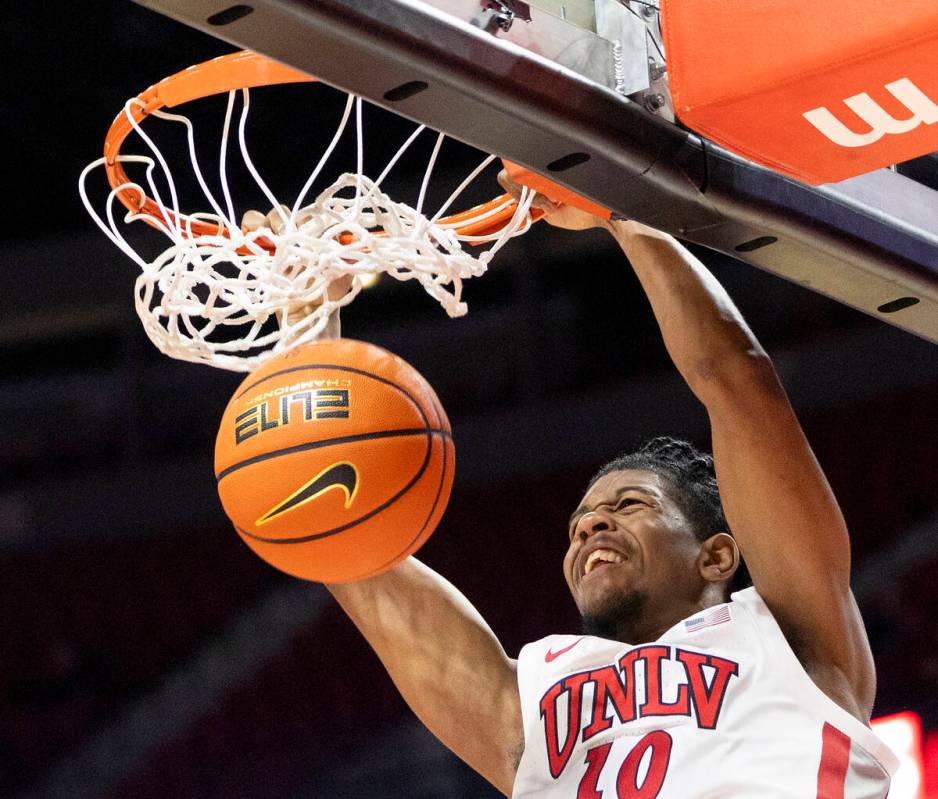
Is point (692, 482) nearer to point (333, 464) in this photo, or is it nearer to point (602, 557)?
point (602, 557)

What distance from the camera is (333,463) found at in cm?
203

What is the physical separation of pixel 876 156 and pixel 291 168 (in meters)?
6.47

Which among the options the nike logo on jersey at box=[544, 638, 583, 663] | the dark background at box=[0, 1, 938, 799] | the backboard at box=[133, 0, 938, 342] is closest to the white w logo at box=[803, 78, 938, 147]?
the backboard at box=[133, 0, 938, 342]

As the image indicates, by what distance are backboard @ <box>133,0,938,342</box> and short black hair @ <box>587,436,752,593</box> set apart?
0.55 metres

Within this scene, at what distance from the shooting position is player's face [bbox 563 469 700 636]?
2430mm

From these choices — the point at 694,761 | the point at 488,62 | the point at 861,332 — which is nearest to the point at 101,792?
the point at 861,332

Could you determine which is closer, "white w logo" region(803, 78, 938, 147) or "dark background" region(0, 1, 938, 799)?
"white w logo" region(803, 78, 938, 147)

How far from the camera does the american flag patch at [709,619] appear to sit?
7.42 feet

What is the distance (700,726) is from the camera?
2174mm

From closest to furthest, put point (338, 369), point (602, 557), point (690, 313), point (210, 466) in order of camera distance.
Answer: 1. point (338, 369)
2. point (690, 313)
3. point (602, 557)
4. point (210, 466)

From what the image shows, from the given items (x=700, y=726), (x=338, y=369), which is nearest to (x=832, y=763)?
(x=700, y=726)

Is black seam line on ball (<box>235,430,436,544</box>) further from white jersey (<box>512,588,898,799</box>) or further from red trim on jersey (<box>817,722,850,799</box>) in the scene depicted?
red trim on jersey (<box>817,722,850,799</box>)

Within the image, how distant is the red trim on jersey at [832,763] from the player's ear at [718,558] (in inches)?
17.0

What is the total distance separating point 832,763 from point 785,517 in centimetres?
37
